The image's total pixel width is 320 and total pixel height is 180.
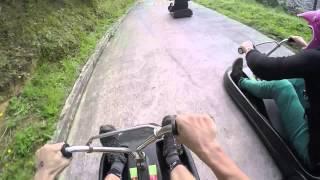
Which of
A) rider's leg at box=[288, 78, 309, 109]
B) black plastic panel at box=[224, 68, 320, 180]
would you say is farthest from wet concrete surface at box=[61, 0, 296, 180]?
rider's leg at box=[288, 78, 309, 109]

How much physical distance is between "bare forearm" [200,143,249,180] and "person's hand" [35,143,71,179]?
26.1 inches

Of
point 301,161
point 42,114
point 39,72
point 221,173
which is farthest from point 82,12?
point 221,173

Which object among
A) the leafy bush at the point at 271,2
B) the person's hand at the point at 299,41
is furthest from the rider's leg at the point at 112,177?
the leafy bush at the point at 271,2

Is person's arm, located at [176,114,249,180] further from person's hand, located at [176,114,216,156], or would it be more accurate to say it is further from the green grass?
the green grass

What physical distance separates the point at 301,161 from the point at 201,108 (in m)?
1.97

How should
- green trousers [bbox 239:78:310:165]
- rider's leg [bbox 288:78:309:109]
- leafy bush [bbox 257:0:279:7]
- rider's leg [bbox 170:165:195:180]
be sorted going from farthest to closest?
leafy bush [bbox 257:0:279:7], rider's leg [bbox 288:78:309:109], green trousers [bbox 239:78:310:165], rider's leg [bbox 170:165:195:180]

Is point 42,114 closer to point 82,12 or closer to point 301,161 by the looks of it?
point 301,161

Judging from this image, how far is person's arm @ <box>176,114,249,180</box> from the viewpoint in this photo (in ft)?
4.83

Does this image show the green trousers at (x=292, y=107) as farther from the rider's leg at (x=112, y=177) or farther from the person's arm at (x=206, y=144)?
the person's arm at (x=206, y=144)

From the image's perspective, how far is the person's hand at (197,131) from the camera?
1473mm

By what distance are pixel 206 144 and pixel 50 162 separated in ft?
2.32

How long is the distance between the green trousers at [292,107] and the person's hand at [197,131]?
180 cm

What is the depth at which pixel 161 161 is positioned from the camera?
301 cm

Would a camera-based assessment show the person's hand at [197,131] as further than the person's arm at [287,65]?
No
